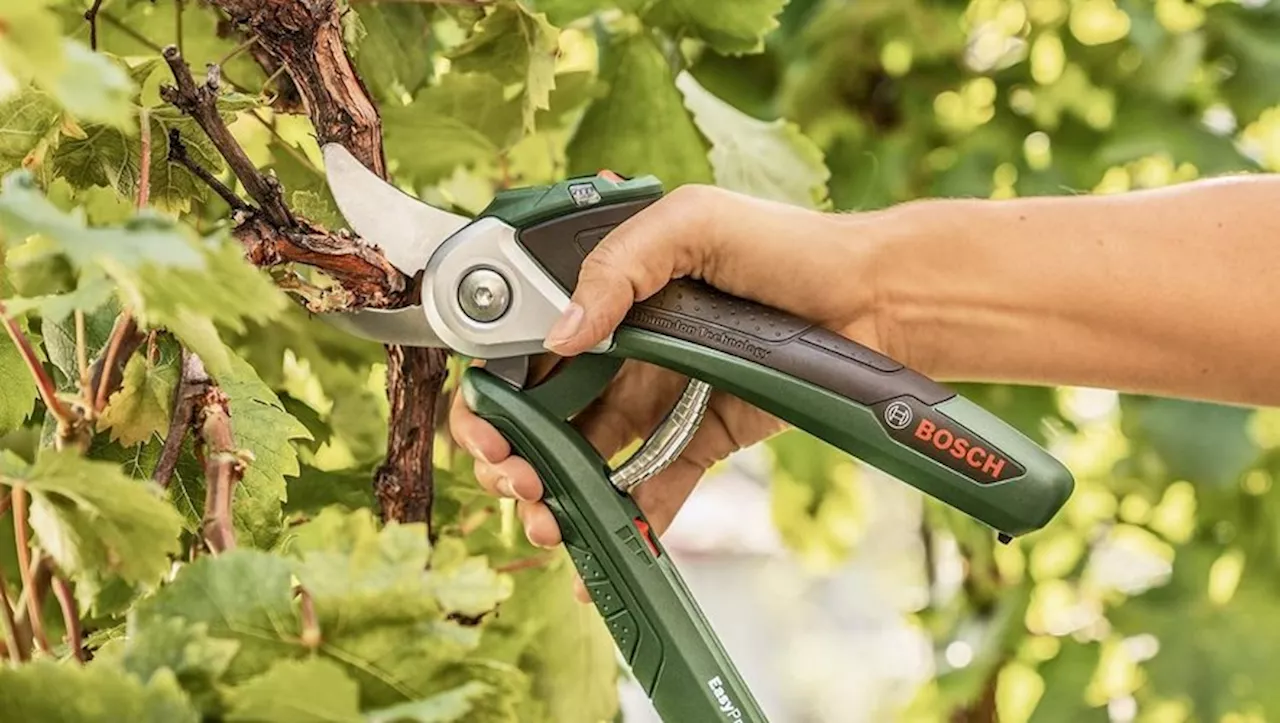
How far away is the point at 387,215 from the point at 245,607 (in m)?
0.18

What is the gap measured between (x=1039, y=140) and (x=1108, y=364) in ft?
1.22

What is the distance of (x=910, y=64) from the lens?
896mm

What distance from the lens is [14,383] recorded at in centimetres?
39

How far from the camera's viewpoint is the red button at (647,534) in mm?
451

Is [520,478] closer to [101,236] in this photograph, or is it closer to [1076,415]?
[101,236]

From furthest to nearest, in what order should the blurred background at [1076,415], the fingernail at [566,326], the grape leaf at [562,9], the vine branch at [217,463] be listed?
the blurred background at [1076,415], the grape leaf at [562,9], the fingernail at [566,326], the vine branch at [217,463]

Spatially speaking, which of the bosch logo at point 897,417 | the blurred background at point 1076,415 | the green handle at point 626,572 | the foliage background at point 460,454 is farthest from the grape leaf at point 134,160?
the blurred background at point 1076,415

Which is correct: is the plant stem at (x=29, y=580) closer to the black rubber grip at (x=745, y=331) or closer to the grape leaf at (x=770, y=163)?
the black rubber grip at (x=745, y=331)

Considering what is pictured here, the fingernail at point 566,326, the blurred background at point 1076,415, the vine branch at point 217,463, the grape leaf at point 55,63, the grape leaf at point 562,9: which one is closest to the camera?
the grape leaf at point 55,63

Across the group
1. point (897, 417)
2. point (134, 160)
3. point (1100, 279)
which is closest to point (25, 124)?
point (134, 160)

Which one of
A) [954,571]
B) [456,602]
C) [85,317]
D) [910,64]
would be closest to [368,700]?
[456,602]

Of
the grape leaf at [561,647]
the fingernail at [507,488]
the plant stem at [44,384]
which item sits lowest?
the grape leaf at [561,647]

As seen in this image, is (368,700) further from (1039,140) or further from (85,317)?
(1039,140)

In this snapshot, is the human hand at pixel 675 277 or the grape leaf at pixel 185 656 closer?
the grape leaf at pixel 185 656
